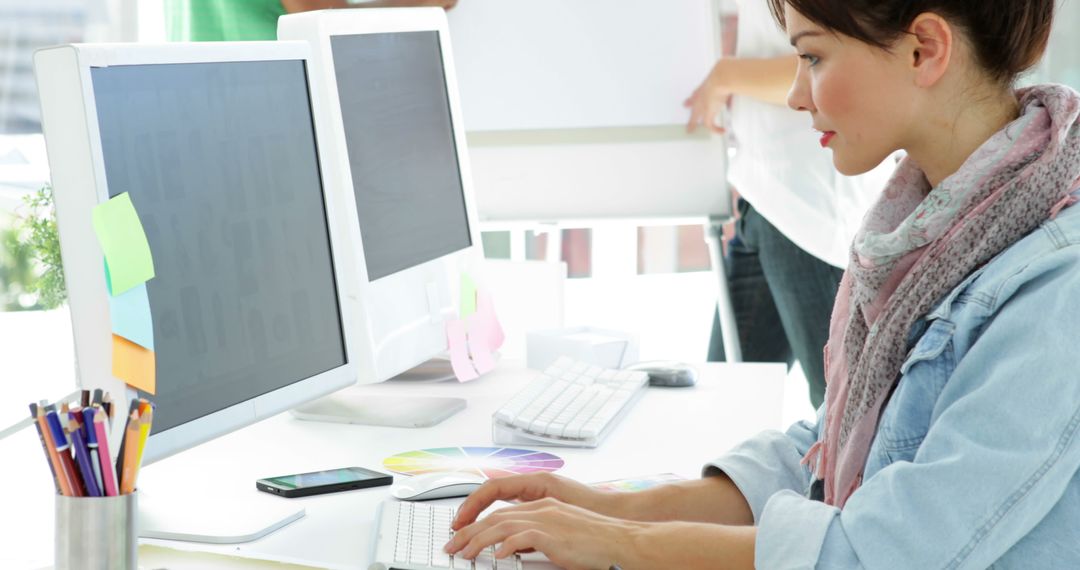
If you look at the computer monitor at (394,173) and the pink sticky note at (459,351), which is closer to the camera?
the computer monitor at (394,173)

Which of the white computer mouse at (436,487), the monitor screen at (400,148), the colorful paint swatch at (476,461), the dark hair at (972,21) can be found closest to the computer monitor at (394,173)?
the monitor screen at (400,148)

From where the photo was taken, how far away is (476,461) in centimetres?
124

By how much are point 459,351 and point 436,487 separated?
1.70 feet

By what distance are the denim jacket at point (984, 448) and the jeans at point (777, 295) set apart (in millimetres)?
1151

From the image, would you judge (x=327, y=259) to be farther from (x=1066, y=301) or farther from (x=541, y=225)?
(x=541, y=225)

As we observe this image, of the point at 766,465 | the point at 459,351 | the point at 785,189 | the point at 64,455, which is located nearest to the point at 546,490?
the point at 766,465

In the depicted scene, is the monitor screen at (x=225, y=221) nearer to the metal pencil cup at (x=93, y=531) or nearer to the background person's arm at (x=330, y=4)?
the metal pencil cup at (x=93, y=531)

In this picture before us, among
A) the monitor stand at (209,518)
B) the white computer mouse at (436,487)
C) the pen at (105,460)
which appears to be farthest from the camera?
the white computer mouse at (436,487)

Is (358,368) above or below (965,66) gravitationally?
below

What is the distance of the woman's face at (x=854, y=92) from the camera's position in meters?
0.94

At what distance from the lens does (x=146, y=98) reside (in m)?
0.93

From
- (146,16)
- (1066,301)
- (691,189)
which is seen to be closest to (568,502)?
(1066,301)

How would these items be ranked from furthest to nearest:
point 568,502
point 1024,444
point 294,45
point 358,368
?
point 358,368, point 294,45, point 568,502, point 1024,444

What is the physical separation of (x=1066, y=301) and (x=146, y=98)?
695 mm
